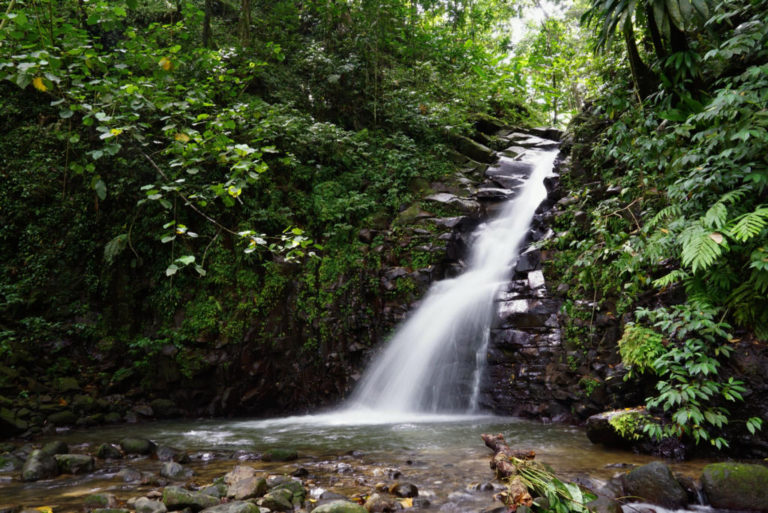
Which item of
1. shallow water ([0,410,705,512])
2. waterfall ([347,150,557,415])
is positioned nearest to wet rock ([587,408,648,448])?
shallow water ([0,410,705,512])

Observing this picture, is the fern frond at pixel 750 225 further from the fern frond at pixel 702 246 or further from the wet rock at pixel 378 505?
the wet rock at pixel 378 505

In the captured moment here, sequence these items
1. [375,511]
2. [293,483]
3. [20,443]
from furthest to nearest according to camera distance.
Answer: [20,443] → [293,483] → [375,511]

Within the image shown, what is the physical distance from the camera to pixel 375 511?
3.39 meters

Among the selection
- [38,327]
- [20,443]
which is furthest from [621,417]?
[38,327]

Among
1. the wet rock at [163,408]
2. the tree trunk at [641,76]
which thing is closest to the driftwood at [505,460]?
the tree trunk at [641,76]

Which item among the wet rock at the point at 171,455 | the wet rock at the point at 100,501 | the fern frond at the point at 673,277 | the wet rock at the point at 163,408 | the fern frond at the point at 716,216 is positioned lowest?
the wet rock at the point at 100,501

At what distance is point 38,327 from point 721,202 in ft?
37.3

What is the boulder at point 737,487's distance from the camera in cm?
332

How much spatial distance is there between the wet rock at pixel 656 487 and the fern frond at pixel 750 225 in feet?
7.52

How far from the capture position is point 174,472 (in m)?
4.44

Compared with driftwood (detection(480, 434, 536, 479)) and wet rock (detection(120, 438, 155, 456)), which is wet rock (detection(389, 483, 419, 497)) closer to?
driftwood (detection(480, 434, 536, 479))

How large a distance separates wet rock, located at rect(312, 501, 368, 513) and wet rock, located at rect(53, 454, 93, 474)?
2996mm

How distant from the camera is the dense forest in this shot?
171 inches

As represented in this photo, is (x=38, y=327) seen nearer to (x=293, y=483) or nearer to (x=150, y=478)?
(x=150, y=478)
